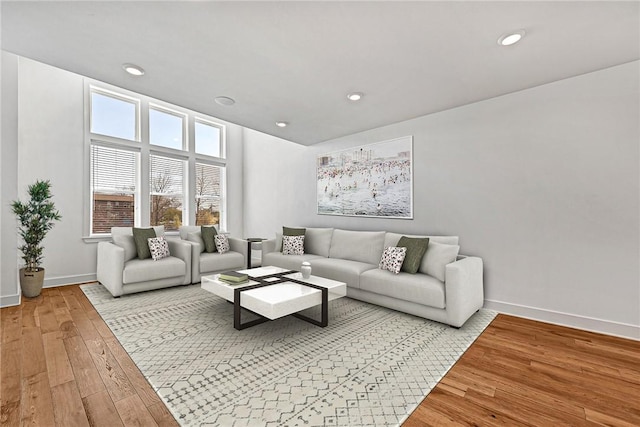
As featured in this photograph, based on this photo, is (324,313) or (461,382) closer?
(461,382)

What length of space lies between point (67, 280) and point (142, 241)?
4.43ft

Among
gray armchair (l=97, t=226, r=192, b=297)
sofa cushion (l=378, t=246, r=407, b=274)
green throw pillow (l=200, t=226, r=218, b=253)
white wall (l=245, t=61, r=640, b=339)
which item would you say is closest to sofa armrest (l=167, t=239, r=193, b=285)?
gray armchair (l=97, t=226, r=192, b=297)

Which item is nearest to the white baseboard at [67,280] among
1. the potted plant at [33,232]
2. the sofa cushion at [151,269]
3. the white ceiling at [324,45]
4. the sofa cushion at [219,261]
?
the potted plant at [33,232]

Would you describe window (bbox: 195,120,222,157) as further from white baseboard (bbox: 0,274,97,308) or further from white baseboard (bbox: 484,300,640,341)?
white baseboard (bbox: 484,300,640,341)

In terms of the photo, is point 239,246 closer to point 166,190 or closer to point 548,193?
point 166,190

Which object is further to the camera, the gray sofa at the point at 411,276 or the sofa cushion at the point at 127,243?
the sofa cushion at the point at 127,243

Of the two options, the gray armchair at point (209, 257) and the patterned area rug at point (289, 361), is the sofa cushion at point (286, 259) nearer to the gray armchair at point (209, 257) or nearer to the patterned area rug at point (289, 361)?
the gray armchair at point (209, 257)

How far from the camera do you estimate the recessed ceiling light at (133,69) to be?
2566 millimetres

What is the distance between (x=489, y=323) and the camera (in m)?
2.91

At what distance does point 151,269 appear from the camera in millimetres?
3758

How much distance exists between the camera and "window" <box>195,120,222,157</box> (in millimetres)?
6074

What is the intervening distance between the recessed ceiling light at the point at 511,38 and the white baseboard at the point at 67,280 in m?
5.98

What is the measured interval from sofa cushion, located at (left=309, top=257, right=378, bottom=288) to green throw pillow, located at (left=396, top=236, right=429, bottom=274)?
1.72 feet

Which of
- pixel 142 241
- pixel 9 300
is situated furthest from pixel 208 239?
pixel 9 300
